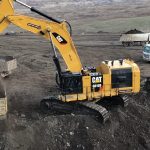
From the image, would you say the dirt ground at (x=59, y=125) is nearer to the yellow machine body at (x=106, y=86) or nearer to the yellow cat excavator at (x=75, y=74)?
the yellow cat excavator at (x=75, y=74)

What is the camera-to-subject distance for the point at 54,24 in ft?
71.3

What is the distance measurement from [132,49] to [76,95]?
68.3 ft

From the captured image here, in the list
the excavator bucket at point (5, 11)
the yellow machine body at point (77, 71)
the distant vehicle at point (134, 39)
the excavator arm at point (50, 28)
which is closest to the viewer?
the excavator bucket at point (5, 11)

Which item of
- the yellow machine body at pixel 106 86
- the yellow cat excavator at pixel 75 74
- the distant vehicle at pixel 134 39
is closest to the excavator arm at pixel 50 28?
the yellow cat excavator at pixel 75 74

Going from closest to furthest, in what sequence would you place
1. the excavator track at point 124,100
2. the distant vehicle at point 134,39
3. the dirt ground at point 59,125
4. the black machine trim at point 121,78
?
1. the dirt ground at point 59,125
2. the black machine trim at point 121,78
3. the excavator track at point 124,100
4. the distant vehicle at point 134,39

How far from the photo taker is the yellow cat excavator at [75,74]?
852 inches

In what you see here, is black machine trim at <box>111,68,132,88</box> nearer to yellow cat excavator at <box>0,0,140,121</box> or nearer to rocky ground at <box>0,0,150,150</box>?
yellow cat excavator at <box>0,0,140,121</box>

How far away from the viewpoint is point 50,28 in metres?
21.7

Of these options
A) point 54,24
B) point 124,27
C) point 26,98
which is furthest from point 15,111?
point 124,27

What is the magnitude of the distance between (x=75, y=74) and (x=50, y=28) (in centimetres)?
254

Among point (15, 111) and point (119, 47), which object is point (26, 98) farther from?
point (119, 47)

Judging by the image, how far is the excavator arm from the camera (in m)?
21.2

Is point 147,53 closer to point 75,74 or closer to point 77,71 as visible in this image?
point 77,71

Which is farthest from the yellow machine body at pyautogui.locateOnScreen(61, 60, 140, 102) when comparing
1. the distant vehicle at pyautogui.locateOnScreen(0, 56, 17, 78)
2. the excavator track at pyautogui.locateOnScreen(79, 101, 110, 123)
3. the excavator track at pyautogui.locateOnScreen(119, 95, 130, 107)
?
the distant vehicle at pyautogui.locateOnScreen(0, 56, 17, 78)
